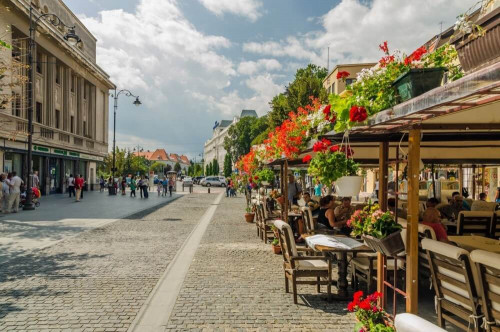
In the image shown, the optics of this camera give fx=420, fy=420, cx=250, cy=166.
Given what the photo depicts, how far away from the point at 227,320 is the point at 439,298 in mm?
2301

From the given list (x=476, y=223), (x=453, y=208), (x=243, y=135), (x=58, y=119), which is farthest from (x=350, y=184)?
(x=243, y=135)

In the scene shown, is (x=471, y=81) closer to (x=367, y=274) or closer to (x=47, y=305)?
(x=367, y=274)

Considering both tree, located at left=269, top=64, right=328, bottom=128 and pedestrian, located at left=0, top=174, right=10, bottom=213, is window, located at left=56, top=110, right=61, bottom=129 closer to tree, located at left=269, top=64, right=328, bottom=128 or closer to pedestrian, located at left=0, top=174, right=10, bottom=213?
pedestrian, located at left=0, top=174, right=10, bottom=213

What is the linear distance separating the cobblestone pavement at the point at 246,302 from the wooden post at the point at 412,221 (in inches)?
38.4

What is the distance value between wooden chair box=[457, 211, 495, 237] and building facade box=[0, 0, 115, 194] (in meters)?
22.0

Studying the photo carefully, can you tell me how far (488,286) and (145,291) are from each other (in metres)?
4.51

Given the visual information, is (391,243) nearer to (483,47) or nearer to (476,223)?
(483,47)

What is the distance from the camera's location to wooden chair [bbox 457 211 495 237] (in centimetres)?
823

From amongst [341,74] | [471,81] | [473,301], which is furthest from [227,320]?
[471,81]

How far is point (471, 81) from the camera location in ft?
7.22

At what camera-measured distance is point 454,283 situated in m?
3.77

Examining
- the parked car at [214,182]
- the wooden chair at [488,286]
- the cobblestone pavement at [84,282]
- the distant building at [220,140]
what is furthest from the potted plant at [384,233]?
the distant building at [220,140]

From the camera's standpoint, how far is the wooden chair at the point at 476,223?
8234mm

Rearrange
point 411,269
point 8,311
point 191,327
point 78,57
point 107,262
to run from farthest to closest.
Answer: point 78,57
point 107,262
point 8,311
point 191,327
point 411,269
